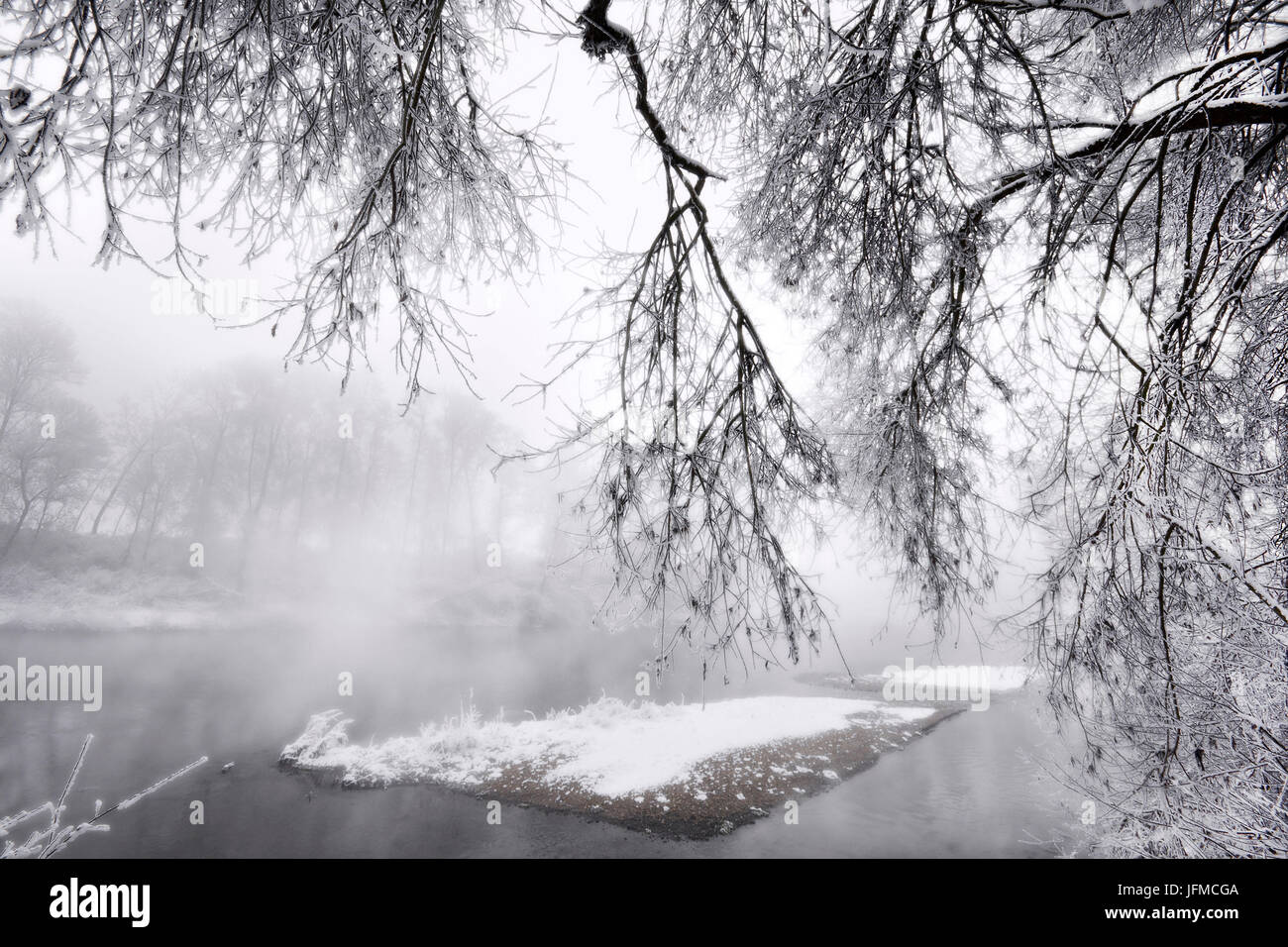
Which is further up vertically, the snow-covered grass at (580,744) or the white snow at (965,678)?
the snow-covered grass at (580,744)

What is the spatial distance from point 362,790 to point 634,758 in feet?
16.5

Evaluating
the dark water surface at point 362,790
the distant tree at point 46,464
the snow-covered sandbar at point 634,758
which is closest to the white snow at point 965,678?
the dark water surface at point 362,790

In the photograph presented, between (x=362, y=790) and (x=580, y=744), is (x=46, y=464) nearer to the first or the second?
(x=362, y=790)

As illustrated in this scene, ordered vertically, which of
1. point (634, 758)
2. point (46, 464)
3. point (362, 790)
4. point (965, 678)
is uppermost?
point (46, 464)

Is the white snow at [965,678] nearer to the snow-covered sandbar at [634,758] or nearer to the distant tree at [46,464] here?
the snow-covered sandbar at [634,758]

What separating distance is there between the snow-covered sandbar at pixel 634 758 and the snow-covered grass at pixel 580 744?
27mm

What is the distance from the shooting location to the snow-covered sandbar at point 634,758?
366 inches

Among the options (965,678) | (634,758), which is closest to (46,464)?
(634,758)

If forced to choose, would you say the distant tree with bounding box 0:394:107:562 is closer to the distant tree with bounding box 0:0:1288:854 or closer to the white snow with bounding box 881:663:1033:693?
the distant tree with bounding box 0:0:1288:854

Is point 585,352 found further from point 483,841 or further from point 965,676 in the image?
point 965,676

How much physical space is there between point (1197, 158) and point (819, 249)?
4.60 feet

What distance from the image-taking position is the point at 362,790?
9414mm
